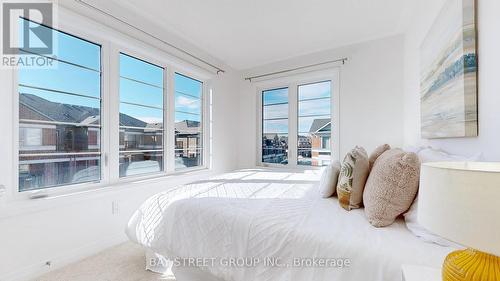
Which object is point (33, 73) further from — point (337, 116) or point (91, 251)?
point (337, 116)

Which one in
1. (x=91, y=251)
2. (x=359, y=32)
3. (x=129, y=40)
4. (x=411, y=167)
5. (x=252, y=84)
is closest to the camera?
(x=411, y=167)

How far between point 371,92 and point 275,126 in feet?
5.37

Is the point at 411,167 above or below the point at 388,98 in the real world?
below

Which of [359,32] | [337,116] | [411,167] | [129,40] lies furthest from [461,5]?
[129,40]

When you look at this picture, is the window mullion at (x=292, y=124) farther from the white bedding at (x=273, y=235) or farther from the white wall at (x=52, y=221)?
the white wall at (x=52, y=221)

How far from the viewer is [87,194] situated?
81.2 inches

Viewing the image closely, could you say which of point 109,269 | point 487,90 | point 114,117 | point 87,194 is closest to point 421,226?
point 487,90

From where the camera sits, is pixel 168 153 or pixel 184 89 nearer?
pixel 168 153

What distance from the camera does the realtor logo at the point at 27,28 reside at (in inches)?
66.7

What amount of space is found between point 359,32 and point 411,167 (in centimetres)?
251

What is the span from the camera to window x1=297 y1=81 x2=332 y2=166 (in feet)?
11.6

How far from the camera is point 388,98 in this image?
2.96 metres

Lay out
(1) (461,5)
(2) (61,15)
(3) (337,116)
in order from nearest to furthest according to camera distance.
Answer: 1. (1) (461,5)
2. (2) (61,15)
3. (3) (337,116)

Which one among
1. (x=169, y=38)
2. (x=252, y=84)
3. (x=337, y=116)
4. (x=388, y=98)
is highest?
(x=169, y=38)
